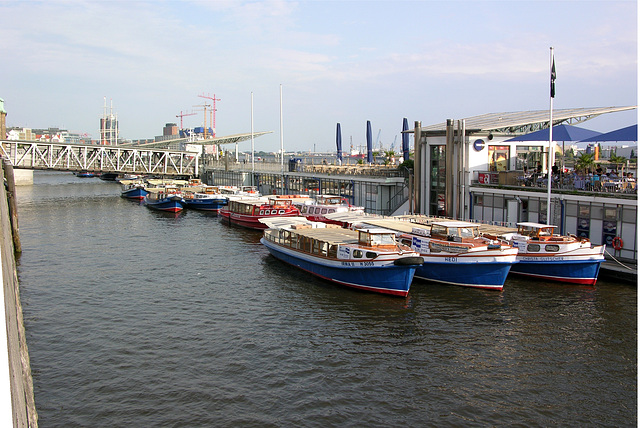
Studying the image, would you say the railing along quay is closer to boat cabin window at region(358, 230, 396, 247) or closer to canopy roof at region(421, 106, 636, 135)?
canopy roof at region(421, 106, 636, 135)

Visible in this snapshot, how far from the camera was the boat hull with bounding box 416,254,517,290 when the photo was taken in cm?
3328

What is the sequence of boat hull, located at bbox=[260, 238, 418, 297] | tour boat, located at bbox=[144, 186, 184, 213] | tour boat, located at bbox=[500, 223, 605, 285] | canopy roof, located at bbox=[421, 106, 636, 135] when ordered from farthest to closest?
tour boat, located at bbox=[144, 186, 184, 213] < canopy roof, located at bbox=[421, 106, 636, 135] < tour boat, located at bbox=[500, 223, 605, 285] < boat hull, located at bbox=[260, 238, 418, 297]

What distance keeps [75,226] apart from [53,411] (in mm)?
47747

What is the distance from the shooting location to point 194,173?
409ft

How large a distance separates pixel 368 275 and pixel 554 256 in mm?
11202

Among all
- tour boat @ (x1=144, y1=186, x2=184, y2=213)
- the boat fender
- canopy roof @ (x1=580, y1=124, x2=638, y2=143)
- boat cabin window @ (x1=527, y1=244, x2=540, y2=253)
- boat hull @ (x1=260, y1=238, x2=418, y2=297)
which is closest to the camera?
the boat fender

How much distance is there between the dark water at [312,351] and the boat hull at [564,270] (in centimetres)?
91

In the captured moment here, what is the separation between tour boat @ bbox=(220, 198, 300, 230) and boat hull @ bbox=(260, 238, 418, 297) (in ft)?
79.7

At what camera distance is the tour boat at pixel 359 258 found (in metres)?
32.0

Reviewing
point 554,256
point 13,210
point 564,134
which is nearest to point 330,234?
point 554,256

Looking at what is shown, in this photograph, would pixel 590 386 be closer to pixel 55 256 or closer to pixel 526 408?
pixel 526 408

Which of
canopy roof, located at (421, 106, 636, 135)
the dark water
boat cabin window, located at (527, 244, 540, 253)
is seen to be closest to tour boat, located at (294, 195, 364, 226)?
canopy roof, located at (421, 106, 636, 135)

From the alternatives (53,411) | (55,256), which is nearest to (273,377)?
(53,411)

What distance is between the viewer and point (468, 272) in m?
33.8
